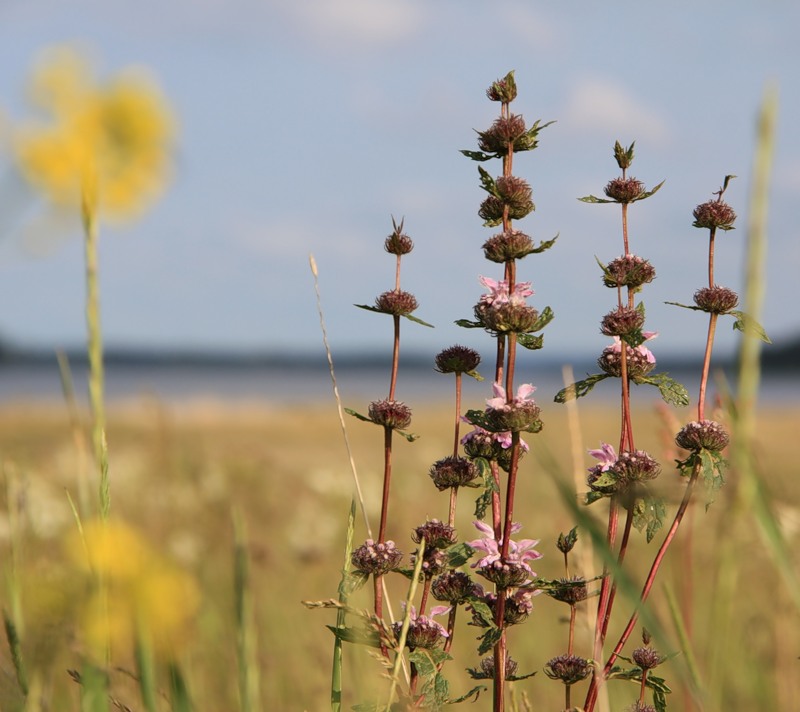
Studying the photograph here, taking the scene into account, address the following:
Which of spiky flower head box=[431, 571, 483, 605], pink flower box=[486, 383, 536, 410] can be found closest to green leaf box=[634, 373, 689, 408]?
pink flower box=[486, 383, 536, 410]

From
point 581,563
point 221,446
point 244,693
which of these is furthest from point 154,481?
point 244,693

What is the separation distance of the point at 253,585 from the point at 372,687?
12.0ft

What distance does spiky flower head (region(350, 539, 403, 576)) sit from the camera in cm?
134

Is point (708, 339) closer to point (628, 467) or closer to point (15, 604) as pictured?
point (628, 467)

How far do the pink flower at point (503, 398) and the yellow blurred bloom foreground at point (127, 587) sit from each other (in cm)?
62

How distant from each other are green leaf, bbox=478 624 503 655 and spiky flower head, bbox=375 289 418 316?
0.50 m

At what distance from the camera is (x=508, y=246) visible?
1349mm

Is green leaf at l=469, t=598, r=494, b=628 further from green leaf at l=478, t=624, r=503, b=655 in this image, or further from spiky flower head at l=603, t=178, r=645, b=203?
spiky flower head at l=603, t=178, r=645, b=203

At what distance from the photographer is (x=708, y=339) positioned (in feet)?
4.58

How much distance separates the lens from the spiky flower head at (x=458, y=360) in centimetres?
143

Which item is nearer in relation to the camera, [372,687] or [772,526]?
[772,526]

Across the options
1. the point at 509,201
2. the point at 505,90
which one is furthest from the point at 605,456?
the point at 505,90

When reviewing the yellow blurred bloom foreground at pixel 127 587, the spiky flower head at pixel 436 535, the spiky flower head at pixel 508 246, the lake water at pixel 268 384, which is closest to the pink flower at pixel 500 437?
the spiky flower head at pixel 436 535

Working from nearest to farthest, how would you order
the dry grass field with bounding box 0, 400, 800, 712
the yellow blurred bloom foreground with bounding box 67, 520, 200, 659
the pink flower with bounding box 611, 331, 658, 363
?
the yellow blurred bloom foreground with bounding box 67, 520, 200, 659 < the dry grass field with bounding box 0, 400, 800, 712 < the pink flower with bounding box 611, 331, 658, 363
